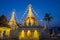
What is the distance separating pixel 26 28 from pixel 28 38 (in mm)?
2967

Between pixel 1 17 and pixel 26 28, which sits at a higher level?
pixel 1 17

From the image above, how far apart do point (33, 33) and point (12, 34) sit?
3.66 m

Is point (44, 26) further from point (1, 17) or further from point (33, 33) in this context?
point (1, 17)

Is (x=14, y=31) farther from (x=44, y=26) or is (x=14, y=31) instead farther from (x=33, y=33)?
(x=44, y=26)

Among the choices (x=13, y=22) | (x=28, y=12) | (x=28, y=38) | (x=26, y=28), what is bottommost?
(x=28, y=38)

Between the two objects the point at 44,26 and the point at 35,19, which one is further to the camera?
the point at 35,19

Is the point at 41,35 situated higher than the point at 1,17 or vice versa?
the point at 1,17

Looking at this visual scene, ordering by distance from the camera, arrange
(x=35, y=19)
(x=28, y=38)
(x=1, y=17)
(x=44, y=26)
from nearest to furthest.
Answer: (x=28, y=38)
(x=44, y=26)
(x=35, y=19)
(x=1, y=17)

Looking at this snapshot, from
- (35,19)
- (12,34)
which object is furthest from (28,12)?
(12,34)

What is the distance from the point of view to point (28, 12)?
3231cm

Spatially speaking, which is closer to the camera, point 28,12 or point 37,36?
point 37,36

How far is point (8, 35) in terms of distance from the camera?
25062 mm

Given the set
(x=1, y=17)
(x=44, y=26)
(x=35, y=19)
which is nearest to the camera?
(x=44, y=26)

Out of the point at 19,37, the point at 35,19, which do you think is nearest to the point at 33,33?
the point at 19,37
